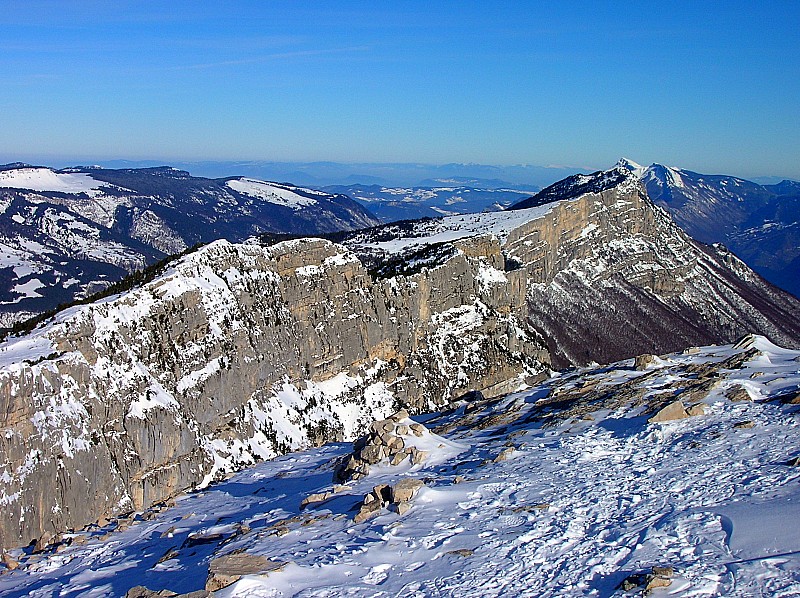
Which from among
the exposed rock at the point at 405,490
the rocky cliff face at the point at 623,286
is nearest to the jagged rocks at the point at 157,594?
the exposed rock at the point at 405,490

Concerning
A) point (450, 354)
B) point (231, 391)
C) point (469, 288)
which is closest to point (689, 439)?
point (231, 391)

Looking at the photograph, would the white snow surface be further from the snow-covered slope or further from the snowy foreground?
the snowy foreground

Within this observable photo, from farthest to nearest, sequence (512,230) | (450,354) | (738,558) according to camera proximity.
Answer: (512,230), (450,354), (738,558)

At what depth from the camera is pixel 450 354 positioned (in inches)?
4173

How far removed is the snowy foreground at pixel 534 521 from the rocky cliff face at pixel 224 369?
10.1 m

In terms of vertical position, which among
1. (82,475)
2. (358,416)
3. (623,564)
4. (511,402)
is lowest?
(358,416)

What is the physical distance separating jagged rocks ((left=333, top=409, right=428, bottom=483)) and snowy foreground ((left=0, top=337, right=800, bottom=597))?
586mm

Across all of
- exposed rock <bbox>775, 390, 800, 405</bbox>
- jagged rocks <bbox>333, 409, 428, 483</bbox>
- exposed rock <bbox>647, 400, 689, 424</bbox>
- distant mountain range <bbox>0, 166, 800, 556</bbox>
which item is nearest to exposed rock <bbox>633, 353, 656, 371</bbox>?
distant mountain range <bbox>0, 166, 800, 556</bbox>

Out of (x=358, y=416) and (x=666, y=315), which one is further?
(x=666, y=315)

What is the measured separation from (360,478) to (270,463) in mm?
16570

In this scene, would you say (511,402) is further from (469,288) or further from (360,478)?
(469,288)

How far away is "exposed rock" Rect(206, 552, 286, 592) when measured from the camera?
66.1 feet

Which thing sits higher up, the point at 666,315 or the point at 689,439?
the point at 689,439

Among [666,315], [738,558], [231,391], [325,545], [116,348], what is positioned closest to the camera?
[738,558]
